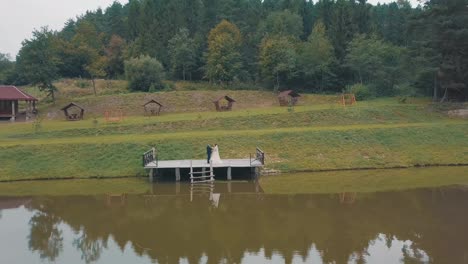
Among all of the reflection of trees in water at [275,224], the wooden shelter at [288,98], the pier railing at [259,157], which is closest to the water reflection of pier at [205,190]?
the reflection of trees in water at [275,224]

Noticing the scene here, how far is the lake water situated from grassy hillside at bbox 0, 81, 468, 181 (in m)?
5.09

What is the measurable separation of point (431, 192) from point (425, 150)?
10.2 metres

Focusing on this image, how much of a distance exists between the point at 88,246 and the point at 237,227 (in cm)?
526

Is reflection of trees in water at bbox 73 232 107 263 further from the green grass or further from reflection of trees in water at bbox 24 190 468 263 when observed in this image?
the green grass

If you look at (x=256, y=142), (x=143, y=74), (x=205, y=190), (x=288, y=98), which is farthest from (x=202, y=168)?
(x=143, y=74)

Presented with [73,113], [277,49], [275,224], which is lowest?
[275,224]

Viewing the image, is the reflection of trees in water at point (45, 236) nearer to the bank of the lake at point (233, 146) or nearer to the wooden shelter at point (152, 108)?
the bank of the lake at point (233, 146)

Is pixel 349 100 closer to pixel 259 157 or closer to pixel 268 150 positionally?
pixel 268 150

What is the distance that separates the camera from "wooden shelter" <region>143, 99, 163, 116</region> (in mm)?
50562

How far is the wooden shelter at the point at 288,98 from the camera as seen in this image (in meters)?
53.4

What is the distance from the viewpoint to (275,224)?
17.6 metres

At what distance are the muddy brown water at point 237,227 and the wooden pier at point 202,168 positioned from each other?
10.7 feet

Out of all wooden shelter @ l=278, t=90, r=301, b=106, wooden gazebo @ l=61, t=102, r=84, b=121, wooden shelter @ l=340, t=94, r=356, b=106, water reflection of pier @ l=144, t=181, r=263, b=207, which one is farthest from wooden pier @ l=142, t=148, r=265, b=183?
wooden shelter @ l=278, t=90, r=301, b=106

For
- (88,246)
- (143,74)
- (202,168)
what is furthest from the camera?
(143,74)
